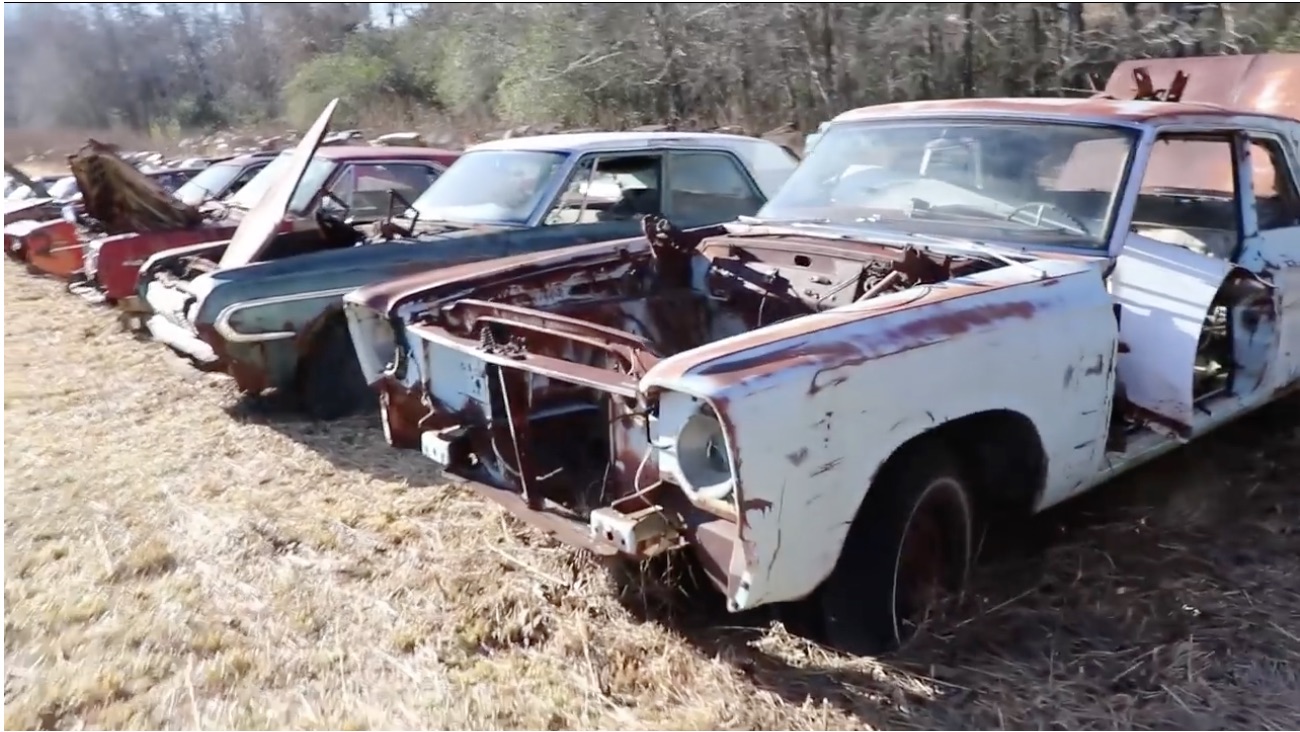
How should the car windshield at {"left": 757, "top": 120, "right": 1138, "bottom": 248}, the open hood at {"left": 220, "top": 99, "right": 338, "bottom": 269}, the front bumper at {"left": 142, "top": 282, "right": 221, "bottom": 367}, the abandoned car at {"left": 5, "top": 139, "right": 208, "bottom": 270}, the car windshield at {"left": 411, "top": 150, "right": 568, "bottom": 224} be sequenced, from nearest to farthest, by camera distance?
the car windshield at {"left": 757, "top": 120, "right": 1138, "bottom": 248}
the front bumper at {"left": 142, "top": 282, "right": 221, "bottom": 367}
the open hood at {"left": 220, "top": 99, "right": 338, "bottom": 269}
the car windshield at {"left": 411, "top": 150, "right": 568, "bottom": 224}
the abandoned car at {"left": 5, "top": 139, "right": 208, "bottom": 270}

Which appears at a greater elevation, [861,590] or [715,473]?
[715,473]

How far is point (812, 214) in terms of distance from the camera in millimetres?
4285

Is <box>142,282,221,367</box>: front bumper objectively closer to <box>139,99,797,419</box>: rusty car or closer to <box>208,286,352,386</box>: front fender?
<box>139,99,797,419</box>: rusty car

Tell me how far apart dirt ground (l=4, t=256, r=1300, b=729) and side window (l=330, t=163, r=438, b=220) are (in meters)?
2.71

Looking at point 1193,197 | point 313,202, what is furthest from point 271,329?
point 1193,197

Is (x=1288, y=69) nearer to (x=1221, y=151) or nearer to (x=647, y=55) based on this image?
(x=1221, y=151)

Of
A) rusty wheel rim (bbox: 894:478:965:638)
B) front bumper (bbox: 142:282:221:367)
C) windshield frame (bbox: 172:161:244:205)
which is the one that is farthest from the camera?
windshield frame (bbox: 172:161:244:205)

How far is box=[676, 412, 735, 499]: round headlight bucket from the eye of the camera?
2.63 meters

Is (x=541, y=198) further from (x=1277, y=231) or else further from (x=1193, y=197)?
(x=1277, y=231)

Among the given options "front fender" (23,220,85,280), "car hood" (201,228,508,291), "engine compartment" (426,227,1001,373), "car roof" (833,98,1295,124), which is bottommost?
"front fender" (23,220,85,280)

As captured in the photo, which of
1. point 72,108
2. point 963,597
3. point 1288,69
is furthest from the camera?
point 72,108

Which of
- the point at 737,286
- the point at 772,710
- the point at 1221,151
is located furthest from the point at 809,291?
the point at 1221,151

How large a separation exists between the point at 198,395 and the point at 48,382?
1.17 meters

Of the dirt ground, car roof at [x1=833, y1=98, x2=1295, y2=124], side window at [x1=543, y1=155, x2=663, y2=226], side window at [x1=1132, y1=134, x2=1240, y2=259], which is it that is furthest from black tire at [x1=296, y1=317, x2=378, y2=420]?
side window at [x1=1132, y1=134, x2=1240, y2=259]
